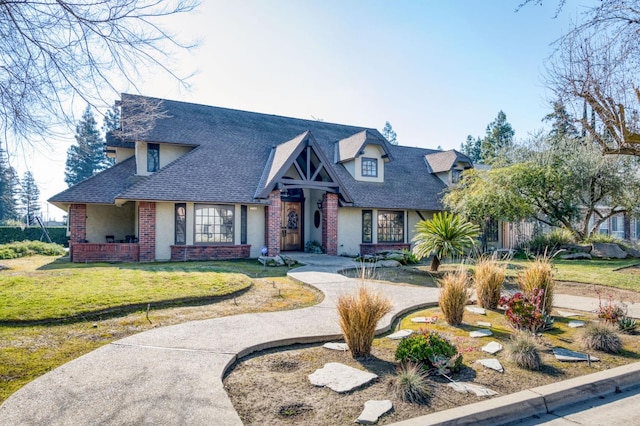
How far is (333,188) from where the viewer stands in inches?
652

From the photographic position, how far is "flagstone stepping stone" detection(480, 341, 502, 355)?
5007 mm

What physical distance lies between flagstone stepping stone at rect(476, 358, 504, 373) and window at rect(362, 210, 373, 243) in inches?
A: 538

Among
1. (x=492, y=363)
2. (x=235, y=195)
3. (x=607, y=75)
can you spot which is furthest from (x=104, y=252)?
(x=607, y=75)

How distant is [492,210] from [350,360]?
14.3m

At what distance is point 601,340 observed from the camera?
17.0 ft

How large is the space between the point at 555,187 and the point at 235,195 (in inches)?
582

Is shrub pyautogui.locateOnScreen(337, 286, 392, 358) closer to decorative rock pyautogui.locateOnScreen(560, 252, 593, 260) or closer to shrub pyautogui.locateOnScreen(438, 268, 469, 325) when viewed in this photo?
shrub pyautogui.locateOnScreen(438, 268, 469, 325)

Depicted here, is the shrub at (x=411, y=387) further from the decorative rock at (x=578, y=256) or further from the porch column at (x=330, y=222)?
the decorative rock at (x=578, y=256)

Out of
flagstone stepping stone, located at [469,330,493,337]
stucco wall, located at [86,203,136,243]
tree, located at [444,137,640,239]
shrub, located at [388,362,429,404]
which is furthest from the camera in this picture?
tree, located at [444,137,640,239]

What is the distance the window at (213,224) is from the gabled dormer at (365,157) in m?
6.89

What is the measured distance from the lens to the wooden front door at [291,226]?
60.0 ft

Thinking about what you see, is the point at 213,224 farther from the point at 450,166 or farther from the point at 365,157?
the point at 450,166

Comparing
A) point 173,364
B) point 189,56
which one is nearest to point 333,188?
point 189,56

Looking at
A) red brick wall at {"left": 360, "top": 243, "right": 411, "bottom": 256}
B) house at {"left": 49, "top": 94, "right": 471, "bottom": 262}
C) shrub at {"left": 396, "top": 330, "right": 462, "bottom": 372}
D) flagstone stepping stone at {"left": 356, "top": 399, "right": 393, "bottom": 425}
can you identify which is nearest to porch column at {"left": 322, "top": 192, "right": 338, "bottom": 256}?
house at {"left": 49, "top": 94, "right": 471, "bottom": 262}
